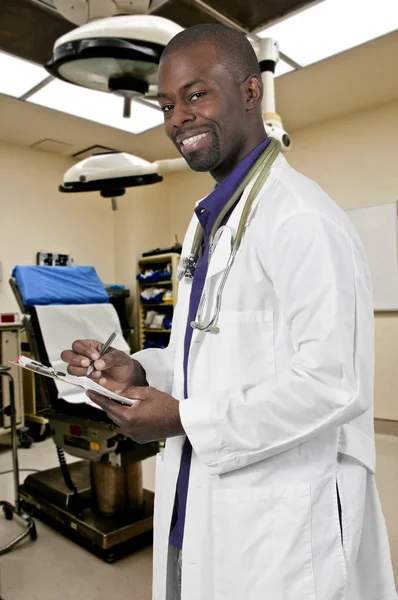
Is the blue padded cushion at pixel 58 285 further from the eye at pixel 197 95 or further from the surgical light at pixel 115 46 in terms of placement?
the eye at pixel 197 95

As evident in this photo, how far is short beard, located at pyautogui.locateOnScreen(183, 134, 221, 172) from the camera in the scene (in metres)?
0.90

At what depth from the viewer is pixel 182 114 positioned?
0.90 meters

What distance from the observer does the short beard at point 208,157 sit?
2.96 feet

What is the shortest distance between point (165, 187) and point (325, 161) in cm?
227

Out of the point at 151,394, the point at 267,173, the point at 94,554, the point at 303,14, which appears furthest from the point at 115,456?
the point at 303,14

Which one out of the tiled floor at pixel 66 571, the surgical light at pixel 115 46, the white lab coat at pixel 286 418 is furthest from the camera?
the tiled floor at pixel 66 571

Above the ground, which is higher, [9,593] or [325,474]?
[325,474]

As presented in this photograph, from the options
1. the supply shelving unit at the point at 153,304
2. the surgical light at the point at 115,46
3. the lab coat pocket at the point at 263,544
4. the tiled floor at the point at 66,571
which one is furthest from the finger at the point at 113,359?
the supply shelving unit at the point at 153,304

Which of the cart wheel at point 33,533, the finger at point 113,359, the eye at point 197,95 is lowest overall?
the cart wheel at point 33,533

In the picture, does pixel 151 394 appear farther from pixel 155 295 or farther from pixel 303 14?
pixel 155 295

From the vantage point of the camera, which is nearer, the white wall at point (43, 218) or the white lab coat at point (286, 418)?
the white lab coat at point (286, 418)

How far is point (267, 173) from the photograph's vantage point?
2.91 ft

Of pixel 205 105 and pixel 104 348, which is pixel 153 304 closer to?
pixel 104 348

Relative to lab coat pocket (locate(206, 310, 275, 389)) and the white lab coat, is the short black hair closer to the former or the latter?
the white lab coat
